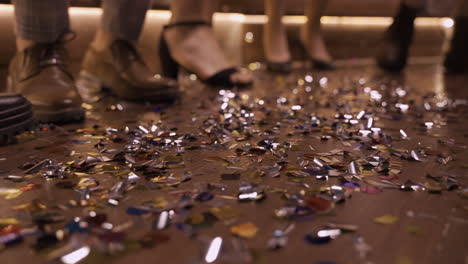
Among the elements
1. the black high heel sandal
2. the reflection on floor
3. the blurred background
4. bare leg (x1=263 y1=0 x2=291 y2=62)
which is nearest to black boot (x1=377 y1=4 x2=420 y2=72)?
the blurred background

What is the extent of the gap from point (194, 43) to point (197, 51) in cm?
3

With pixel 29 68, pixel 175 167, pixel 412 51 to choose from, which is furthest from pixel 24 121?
pixel 412 51

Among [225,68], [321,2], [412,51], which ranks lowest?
[412,51]

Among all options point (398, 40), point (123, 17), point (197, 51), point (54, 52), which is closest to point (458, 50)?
point (398, 40)

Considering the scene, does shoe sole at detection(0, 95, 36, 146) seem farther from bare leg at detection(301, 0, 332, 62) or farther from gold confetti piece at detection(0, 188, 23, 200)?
bare leg at detection(301, 0, 332, 62)

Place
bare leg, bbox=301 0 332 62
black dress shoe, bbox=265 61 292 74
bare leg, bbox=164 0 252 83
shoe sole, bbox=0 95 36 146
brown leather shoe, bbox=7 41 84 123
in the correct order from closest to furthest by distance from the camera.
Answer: shoe sole, bbox=0 95 36 146 → brown leather shoe, bbox=7 41 84 123 → bare leg, bbox=164 0 252 83 → black dress shoe, bbox=265 61 292 74 → bare leg, bbox=301 0 332 62

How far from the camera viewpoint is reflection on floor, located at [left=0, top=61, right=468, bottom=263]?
0.35m

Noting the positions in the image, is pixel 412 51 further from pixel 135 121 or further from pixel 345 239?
pixel 345 239

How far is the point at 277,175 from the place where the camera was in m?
0.52

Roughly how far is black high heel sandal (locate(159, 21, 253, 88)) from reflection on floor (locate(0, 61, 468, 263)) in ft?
1.30

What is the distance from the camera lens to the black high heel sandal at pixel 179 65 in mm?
1293

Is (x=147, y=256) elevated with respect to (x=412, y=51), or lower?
elevated

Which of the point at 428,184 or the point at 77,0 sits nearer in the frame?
the point at 428,184

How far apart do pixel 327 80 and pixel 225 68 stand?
50cm
